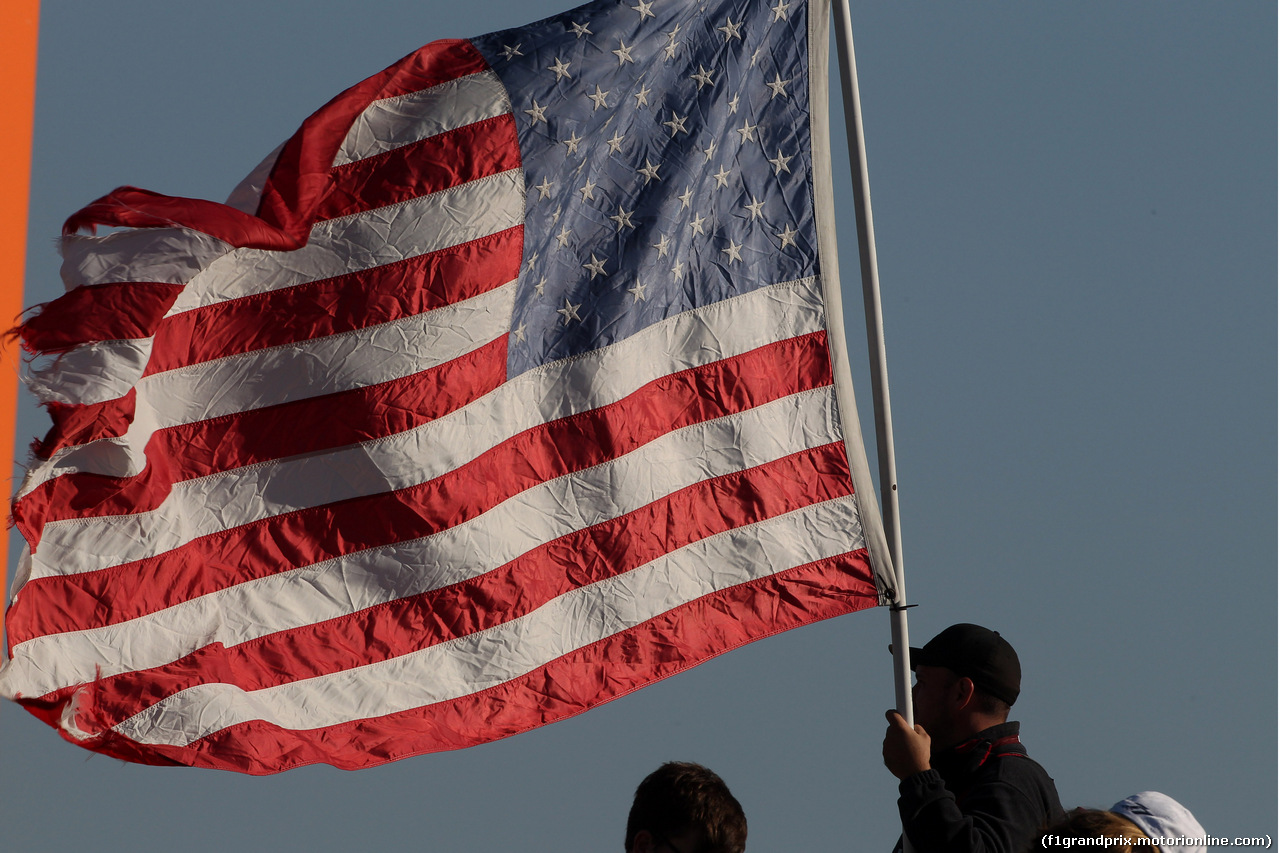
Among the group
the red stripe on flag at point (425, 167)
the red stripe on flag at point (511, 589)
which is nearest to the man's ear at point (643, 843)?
the red stripe on flag at point (511, 589)

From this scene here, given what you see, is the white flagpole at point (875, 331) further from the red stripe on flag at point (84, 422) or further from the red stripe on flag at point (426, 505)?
the red stripe on flag at point (84, 422)

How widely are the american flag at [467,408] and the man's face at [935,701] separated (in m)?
0.50

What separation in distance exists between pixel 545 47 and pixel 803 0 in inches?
48.6

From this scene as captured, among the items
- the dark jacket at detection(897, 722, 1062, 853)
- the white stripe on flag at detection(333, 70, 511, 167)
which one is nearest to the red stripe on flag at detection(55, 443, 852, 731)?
the dark jacket at detection(897, 722, 1062, 853)

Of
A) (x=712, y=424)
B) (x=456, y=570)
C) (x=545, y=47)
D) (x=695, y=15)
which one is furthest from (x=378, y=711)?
(x=695, y=15)

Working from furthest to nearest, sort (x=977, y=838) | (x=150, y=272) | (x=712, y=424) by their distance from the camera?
(x=712, y=424)
(x=150, y=272)
(x=977, y=838)

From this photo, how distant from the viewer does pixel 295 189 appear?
5.95 m

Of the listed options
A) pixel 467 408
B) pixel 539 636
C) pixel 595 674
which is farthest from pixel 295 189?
pixel 595 674

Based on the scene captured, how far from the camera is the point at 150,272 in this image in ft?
18.2

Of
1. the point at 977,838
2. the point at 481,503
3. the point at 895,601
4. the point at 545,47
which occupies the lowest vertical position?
the point at 977,838

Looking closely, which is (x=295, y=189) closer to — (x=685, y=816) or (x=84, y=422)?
A: (x=84, y=422)

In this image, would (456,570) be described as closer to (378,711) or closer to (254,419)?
(378,711)

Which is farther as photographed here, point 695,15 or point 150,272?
point 695,15

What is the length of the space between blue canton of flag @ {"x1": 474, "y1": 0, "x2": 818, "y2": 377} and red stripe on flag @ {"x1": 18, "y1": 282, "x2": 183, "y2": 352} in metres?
1.48
